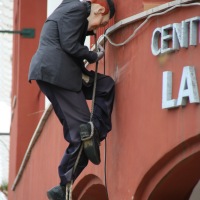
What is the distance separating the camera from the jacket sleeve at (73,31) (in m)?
13.3

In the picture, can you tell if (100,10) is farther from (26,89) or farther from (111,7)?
(26,89)

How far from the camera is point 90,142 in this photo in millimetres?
13320

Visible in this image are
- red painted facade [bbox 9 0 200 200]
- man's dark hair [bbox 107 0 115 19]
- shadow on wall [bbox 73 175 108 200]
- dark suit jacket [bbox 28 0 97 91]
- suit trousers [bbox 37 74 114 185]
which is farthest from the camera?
shadow on wall [bbox 73 175 108 200]

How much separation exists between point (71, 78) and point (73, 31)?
48 cm

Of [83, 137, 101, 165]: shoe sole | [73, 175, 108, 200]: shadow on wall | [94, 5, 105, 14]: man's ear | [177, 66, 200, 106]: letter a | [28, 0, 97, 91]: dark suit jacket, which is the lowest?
[73, 175, 108, 200]: shadow on wall

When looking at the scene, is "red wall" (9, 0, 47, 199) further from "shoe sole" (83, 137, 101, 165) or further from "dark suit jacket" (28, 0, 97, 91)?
"shoe sole" (83, 137, 101, 165)

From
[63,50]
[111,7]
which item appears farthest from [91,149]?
[111,7]

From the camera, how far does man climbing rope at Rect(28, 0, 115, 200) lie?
13.3 meters

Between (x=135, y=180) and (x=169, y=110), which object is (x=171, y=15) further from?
(x=135, y=180)

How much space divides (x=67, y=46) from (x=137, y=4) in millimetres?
903

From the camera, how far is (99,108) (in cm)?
1370

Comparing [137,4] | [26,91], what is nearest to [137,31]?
[137,4]

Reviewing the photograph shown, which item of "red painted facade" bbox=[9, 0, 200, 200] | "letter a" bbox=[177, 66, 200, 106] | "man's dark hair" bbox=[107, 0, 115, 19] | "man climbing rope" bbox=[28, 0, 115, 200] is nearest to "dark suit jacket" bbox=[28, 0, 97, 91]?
"man climbing rope" bbox=[28, 0, 115, 200]

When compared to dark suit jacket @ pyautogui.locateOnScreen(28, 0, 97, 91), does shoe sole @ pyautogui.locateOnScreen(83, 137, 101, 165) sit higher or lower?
lower
